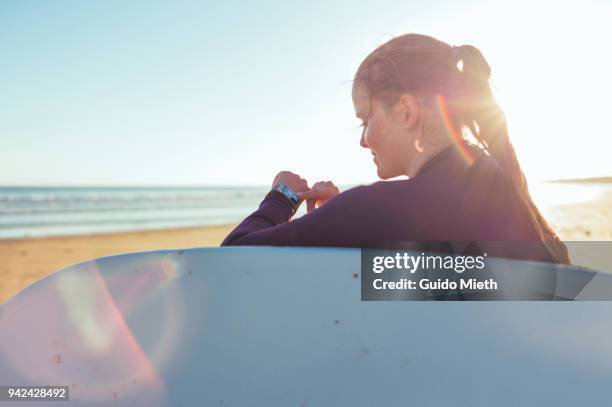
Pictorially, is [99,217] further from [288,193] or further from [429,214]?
[429,214]

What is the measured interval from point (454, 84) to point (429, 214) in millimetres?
419

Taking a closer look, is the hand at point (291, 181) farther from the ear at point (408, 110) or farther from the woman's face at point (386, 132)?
the ear at point (408, 110)

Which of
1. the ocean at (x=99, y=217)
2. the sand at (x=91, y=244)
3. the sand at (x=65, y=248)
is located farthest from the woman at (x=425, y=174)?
the ocean at (x=99, y=217)

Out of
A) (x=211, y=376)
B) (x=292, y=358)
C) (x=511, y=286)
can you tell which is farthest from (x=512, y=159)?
(x=211, y=376)

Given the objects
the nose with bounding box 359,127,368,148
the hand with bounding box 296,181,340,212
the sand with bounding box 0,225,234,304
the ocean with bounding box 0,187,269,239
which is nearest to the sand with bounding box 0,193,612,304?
the sand with bounding box 0,225,234,304

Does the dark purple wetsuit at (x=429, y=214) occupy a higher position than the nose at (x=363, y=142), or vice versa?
the nose at (x=363, y=142)

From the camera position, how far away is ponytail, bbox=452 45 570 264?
3.97 feet

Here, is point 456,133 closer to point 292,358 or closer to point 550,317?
point 550,317

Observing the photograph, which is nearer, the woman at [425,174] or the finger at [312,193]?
the woman at [425,174]

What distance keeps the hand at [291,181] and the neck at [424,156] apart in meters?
0.39

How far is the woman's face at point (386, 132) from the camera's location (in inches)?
48.2

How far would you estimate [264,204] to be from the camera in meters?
1.37

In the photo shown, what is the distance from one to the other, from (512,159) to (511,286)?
0.44m

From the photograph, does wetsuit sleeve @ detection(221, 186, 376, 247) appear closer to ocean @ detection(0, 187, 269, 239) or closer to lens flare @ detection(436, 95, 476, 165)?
lens flare @ detection(436, 95, 476, 165)
